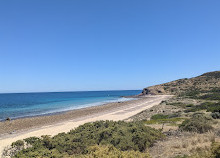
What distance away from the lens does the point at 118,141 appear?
8.66m

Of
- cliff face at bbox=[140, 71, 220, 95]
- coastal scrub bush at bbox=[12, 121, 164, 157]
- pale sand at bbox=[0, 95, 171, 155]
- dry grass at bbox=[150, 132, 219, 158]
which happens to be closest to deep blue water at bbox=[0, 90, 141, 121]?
pale sand at bbox=[0, 95, 171, 155]

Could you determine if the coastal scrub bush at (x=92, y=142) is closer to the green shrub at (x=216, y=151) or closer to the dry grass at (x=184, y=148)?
the dry grass at (x=184, y=148)

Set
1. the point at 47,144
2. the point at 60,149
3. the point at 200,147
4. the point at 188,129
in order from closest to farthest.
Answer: the point at 200,147
the point at 60,149
the point at 47,144
the point at 188,129

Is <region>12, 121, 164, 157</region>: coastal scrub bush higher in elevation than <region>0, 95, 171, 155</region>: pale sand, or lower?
higher

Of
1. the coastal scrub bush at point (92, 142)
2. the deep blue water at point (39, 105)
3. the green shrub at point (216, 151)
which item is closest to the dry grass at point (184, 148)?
the coastal scrub bush at point (92, 142)

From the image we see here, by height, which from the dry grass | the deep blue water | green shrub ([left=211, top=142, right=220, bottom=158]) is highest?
green shrub ([left=211, top=142, right=220, bottom=158])

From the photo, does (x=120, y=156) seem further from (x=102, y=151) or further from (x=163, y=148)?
(x=163, y=148)

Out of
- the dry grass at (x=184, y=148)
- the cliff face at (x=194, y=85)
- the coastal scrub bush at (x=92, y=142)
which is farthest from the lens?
the cliff face at (x=194, y=85)

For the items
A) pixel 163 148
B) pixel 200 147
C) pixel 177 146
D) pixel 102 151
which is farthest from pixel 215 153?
pixel 102 151

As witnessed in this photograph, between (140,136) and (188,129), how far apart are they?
4762mm

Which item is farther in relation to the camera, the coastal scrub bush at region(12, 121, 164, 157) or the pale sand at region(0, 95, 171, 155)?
the pale sand at region(0, 95, 171, 155)

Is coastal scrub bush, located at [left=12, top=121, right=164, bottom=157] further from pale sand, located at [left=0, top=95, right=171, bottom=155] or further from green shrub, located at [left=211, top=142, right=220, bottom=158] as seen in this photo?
pale sand, located at [left=0, top=95, right=171, bottom=155]

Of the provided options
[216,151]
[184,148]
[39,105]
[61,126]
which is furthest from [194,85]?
[216,151]

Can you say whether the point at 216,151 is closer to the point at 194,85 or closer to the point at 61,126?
the point at 61,126
